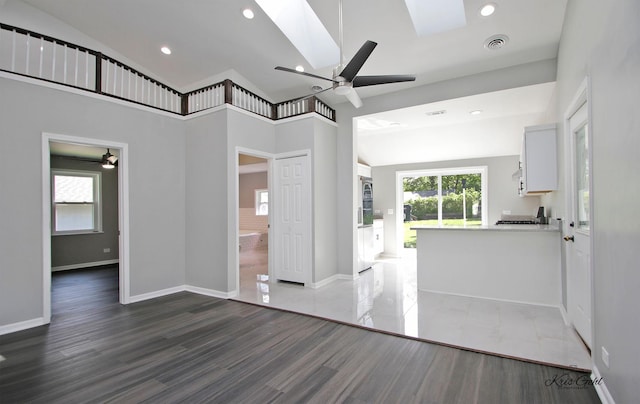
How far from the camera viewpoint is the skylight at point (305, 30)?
3783 mm

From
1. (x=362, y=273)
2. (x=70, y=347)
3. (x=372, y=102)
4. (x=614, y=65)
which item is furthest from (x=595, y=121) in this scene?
(x=70, y=347)

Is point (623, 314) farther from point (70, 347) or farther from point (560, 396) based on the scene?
point (70, 347)

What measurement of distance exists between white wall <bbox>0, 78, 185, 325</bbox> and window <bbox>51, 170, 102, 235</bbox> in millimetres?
3728

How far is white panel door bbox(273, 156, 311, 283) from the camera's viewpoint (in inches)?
191

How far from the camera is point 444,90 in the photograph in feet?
14.5

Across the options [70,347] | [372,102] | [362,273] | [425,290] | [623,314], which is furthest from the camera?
[362,273]

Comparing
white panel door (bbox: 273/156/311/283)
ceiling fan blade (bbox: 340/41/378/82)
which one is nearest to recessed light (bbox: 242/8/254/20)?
ceiling fan blade (bbox: 340/41/378/82)

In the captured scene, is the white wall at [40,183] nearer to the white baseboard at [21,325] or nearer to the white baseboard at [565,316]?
the white baseboard at [21,325]

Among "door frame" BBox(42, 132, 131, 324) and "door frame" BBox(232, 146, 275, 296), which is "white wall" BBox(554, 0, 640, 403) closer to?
"door frame" BBox(232, 146, 275, 296)

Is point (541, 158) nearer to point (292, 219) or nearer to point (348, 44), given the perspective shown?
point (348, 44)

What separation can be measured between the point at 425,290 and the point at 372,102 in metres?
3.15

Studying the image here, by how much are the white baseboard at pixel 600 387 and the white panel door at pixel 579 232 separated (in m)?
0.53

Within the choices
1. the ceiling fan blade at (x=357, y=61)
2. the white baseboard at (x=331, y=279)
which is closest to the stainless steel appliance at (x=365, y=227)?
the white baseboard at (x=331, y=279)

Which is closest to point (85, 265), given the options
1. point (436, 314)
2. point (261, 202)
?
point (261, 202)
